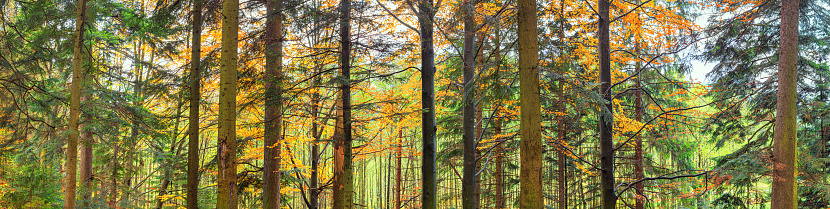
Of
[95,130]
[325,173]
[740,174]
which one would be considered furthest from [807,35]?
[95,130]

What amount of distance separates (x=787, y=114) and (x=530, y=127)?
231 inches

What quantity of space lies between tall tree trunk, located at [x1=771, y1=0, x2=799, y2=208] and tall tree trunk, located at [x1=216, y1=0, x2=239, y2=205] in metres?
8.97

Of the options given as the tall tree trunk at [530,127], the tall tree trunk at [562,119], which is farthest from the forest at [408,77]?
the tall tree trunk at [562,119]

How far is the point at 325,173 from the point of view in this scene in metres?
12.7

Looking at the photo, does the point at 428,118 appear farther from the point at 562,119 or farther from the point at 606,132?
the point at 562,119

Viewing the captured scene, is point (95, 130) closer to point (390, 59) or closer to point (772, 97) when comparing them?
point (390, 59)

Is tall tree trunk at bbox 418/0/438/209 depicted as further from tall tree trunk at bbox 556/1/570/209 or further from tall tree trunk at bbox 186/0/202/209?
tall tree trunk at bbox 186/0/202/209

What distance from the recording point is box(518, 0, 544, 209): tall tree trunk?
468cm

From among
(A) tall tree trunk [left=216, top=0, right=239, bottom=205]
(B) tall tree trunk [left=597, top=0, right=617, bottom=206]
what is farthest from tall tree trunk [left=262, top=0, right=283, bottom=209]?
(B) tall tree trunk [left=597, top=0, right=617, bottom=206]

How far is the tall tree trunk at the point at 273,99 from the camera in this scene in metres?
7.34

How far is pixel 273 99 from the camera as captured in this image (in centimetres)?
723

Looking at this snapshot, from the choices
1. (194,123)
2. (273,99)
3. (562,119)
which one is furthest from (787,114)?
(194,123)

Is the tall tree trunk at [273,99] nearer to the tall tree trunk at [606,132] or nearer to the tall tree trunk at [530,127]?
the tall tree trunk at [530,127]

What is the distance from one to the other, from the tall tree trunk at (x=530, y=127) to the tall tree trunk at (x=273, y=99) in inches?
177
